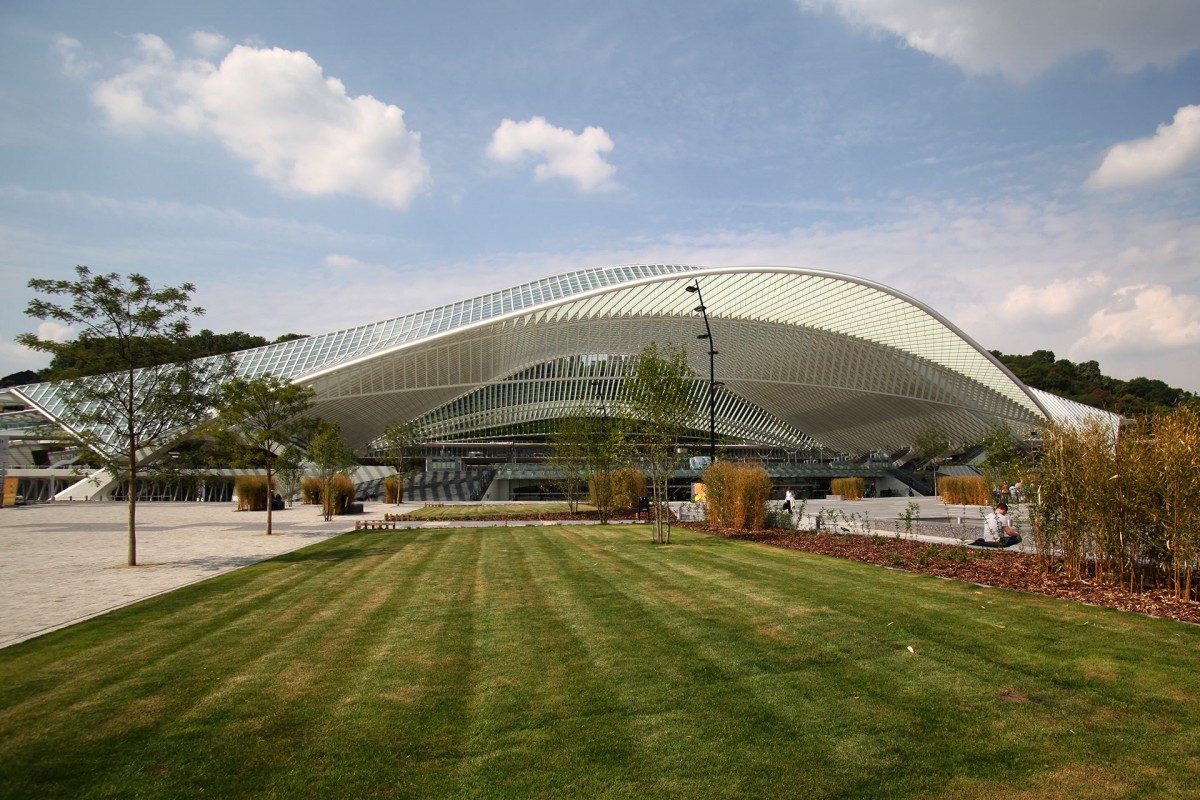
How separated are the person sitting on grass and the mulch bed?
948 millimetres

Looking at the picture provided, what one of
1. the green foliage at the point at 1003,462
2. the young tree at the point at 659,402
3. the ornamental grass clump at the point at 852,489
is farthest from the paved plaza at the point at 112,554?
the ornamental grass clump at the point at 852,489

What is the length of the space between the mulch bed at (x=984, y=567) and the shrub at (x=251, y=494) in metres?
32.4

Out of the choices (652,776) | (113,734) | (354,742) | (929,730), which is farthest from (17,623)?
(929,730)

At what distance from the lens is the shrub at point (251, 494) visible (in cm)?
4038

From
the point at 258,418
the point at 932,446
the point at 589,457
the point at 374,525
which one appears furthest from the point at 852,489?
the point at 258,418

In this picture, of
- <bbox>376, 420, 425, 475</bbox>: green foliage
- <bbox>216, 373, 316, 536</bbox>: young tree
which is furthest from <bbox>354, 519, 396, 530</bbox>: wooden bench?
<bbox>376, 420, 425, 475</bbox>: green foliage

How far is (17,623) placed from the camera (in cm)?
967

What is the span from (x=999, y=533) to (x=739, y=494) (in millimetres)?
7635

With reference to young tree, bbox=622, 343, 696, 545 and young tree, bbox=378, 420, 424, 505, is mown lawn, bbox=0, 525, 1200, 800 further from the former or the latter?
Result: young tree, bbox=378, 420, 424, 505

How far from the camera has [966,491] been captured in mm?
36438

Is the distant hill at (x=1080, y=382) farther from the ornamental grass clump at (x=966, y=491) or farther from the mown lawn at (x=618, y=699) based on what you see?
the mown lawn at (x=618, y=699)

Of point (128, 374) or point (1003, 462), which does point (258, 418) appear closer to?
point (128, 374)

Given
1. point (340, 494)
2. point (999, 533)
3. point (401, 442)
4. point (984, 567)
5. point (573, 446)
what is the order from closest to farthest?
point (984, 567)
point (999, 533)
point (573, 446)
point (340, 494)
point (401, 442)

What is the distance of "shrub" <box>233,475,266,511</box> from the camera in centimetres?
4038
